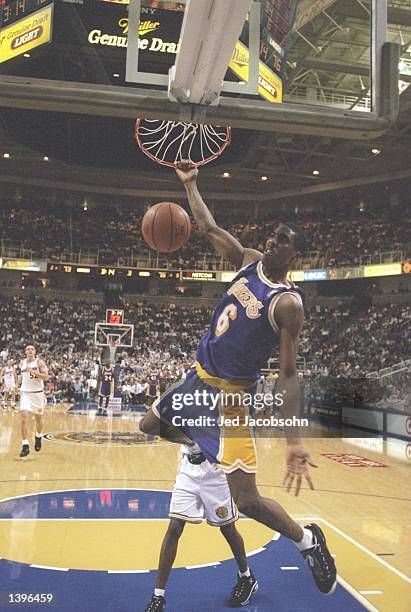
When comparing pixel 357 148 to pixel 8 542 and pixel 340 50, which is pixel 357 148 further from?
pixel 8 542

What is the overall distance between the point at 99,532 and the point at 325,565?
5.79 ft

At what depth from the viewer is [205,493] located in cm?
287

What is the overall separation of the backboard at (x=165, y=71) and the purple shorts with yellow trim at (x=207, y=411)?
135 cm

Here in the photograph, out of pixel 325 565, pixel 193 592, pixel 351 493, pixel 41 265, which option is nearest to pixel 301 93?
pixel 325 565

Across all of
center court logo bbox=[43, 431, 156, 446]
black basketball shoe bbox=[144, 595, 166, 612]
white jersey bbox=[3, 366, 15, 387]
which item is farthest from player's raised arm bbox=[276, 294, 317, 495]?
white jersey bbox=[3, 366, 15, 387]

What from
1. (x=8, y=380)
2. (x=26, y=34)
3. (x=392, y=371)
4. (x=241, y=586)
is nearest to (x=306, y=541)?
(x=241, y=586)

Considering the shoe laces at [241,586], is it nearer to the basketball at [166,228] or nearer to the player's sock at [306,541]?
the player's sock at [306,541]

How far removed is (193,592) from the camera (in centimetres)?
298

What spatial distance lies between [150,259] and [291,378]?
10.5 feet

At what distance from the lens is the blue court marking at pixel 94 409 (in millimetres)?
8505

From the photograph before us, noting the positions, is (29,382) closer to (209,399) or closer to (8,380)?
(8,380)

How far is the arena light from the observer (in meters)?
2.70

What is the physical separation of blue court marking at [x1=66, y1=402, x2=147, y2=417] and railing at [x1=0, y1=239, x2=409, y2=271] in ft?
9.06

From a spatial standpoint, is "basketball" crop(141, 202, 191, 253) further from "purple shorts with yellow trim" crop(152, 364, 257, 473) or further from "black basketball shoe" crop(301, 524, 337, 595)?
"black basketball shoe" crop(301, 524, 337, 595)
